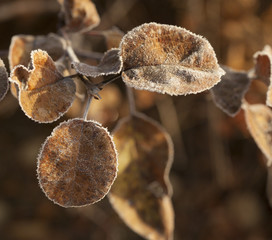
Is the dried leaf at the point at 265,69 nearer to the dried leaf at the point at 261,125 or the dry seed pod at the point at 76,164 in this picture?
the dried leaf at the point at 261,125

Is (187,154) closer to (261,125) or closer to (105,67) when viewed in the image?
(261,125)

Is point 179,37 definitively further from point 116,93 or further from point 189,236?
point 189,236

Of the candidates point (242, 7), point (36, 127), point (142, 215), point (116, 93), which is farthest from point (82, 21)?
point (242, 7)

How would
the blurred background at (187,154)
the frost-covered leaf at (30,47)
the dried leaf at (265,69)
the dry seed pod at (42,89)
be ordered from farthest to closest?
the blurred background at (187,154), the frost-covered leaf at (30,47), the dried leaf at (265,69), the dry seed pod at (42,89)

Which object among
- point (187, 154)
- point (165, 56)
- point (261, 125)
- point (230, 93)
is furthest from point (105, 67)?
point (187, 154)

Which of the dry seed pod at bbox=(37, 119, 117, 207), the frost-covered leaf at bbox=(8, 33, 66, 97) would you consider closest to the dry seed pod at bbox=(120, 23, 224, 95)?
the dry seed pod at bbox=(37, 119, 117, 207)

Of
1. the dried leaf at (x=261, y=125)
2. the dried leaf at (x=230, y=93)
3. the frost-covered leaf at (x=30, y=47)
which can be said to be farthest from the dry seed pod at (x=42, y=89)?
the dried leaf at (x=261, y=125)
